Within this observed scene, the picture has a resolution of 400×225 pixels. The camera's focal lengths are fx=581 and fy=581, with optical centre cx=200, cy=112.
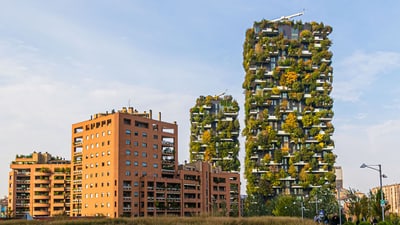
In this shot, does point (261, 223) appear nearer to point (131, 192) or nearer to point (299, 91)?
point (131, 192)

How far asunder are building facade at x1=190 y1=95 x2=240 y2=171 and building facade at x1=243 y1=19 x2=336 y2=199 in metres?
23.3

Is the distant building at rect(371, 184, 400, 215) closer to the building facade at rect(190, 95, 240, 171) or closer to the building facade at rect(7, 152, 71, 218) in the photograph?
the building facade at rect(190, 95, 240, 171)

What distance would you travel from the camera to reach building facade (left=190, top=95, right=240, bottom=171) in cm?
15875

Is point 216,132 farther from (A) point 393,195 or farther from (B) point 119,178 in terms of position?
(A) point 393,195

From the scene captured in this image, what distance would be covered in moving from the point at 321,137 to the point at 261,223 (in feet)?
259

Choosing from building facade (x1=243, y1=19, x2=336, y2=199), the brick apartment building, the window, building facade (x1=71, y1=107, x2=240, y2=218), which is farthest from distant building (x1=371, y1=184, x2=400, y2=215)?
the window

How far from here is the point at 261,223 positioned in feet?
181

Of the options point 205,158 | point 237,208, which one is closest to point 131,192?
point 237,208

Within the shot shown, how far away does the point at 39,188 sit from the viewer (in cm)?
12925

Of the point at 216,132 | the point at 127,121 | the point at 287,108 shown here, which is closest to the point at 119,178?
the point at 127,121

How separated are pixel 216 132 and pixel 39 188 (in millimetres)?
54705

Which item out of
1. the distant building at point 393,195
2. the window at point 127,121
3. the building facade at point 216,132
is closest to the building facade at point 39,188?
the window at point 127,121

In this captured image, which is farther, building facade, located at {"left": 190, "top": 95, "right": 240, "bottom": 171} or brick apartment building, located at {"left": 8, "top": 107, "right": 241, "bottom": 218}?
building facade, located at {"left": 190, "top": 95, "right": 240, "bottom": 171}

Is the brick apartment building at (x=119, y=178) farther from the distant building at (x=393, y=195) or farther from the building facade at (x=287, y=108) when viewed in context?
the distant building at (x=393, y=195)
